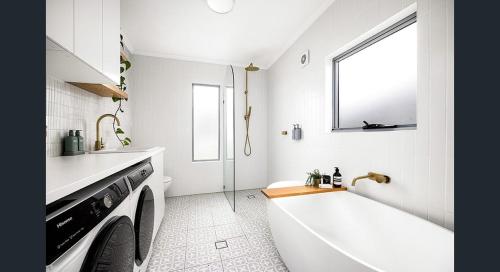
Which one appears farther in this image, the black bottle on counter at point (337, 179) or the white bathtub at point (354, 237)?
the black bottle on counter at point (337, 179)

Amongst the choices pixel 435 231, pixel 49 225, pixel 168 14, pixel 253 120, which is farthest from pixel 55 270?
pixel 253 120

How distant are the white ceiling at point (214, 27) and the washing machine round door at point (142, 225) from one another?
6.32 feet

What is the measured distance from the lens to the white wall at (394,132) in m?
1.02

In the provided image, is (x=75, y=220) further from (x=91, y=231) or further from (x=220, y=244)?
(x=220, y=244)

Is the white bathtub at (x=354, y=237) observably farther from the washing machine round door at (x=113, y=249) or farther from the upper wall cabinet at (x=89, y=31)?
the upper wall cabinet at (x=89, y=31)

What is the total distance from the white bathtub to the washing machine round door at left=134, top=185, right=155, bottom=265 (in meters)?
0.95

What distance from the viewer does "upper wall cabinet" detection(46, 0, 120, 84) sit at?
2.83ft

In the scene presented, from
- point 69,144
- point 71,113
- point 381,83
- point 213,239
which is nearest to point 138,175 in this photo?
point 69,144

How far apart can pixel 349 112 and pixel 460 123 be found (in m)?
1.62

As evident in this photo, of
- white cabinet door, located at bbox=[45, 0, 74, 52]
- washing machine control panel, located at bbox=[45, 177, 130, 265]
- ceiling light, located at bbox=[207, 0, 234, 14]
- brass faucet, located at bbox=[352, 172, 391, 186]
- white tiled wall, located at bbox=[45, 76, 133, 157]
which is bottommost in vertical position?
brass faucet, located at bbox=[352, 172, 391, 186]

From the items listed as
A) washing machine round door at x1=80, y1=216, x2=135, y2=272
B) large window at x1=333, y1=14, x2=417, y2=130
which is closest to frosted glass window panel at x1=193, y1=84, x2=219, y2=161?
large window at x1=333, y1=14, x2=417, y2=130

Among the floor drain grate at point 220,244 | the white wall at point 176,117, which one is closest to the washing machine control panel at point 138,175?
the floor drain grate at point 220,244

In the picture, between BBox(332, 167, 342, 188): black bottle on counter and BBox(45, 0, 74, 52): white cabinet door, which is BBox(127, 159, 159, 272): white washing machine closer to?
BBox(45, 0, 74, 52): white cabinet door

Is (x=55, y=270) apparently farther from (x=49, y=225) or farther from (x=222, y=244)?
(x=222, y=244)
